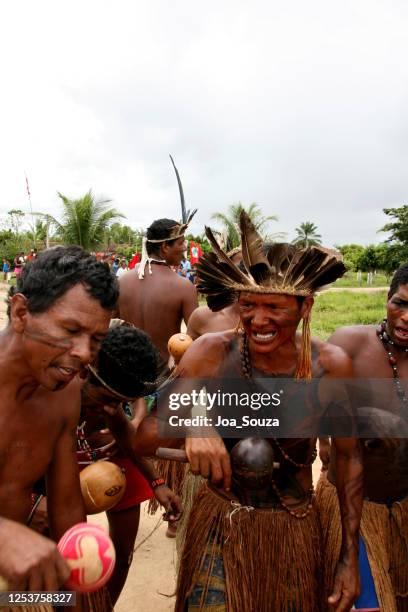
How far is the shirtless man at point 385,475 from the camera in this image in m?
2.56

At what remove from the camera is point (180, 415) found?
2297mm

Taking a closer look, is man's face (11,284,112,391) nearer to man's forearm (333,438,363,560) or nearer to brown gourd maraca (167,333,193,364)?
man's forearm (333,438,363,560)

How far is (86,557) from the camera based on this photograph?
5.27 feet

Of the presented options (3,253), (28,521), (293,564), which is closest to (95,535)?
(28,521)

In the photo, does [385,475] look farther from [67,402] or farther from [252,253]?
[67,402]

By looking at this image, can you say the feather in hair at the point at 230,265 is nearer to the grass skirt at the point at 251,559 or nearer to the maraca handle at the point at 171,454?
the maraca handle at the point at 171,454

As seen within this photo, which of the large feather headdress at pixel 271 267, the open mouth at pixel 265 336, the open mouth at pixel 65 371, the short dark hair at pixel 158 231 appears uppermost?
the short dark hair at pixel 158 231

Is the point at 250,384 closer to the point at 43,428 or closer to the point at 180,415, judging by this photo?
the point at 180,415

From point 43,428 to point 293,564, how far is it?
1232 mm

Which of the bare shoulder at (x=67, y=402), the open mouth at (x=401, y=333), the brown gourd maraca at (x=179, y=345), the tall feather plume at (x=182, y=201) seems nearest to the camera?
the bare shoulder at (x=67, y=402)

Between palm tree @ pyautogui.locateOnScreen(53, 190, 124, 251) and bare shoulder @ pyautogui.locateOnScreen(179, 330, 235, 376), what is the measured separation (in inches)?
621

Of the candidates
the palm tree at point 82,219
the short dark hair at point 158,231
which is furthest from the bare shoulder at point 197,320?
the palm tree at point 82,219

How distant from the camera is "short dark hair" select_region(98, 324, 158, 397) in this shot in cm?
249

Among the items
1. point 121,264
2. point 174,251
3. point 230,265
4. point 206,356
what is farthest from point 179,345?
point 121,264
